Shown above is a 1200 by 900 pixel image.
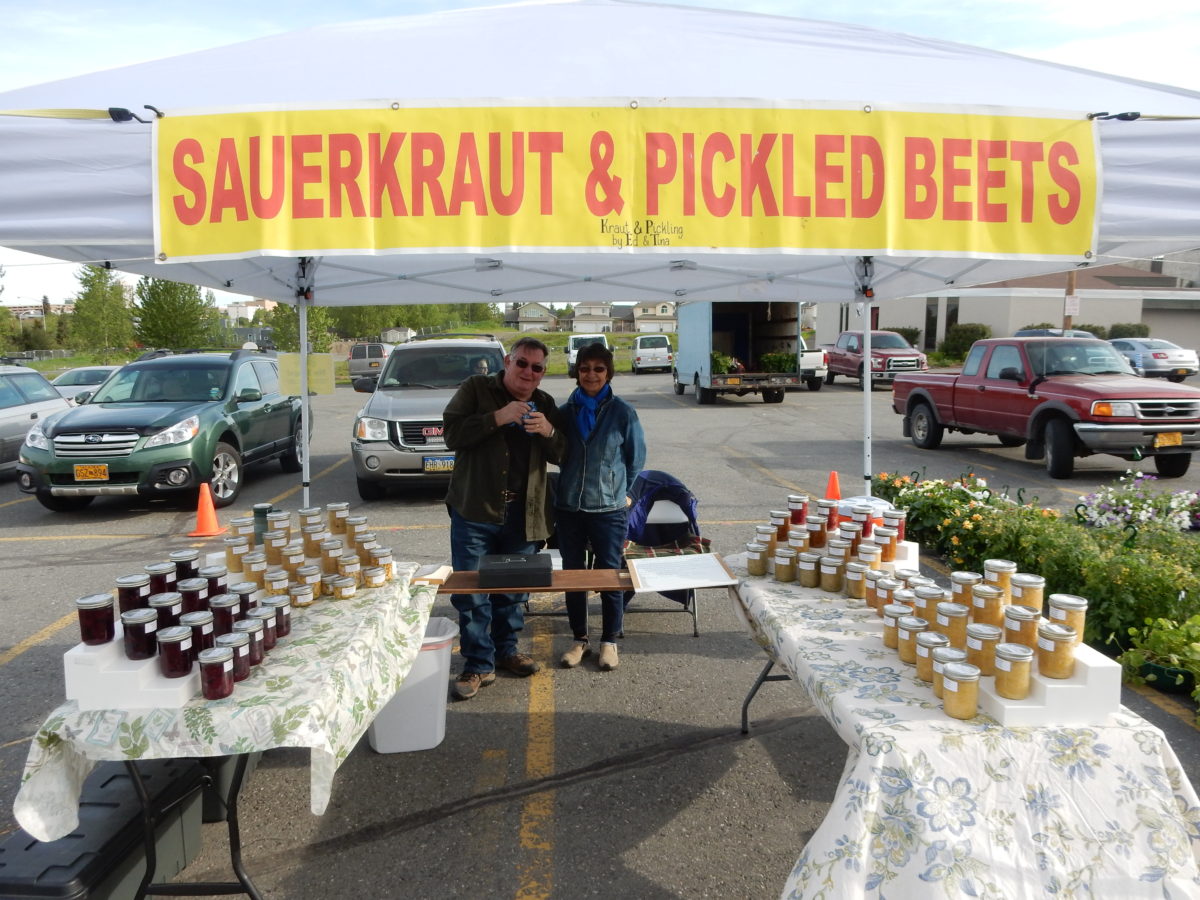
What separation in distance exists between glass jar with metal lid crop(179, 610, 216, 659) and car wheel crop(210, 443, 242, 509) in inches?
285

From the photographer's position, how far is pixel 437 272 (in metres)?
5.40

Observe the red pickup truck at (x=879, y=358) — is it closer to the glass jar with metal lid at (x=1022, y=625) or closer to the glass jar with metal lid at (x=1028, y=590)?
the glass jar with metal lid at (x=1028, y=590)

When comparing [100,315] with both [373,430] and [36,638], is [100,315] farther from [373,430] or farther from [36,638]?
[36,638]

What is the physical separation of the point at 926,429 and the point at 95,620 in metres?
12.6

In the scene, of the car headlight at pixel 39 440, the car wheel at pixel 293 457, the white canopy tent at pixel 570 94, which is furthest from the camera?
the car wheel at pixel 293 457

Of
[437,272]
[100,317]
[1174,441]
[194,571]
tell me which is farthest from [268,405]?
[100,317]

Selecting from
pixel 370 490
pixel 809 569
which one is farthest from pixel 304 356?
pixel 370 490

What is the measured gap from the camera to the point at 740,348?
71.6 feet

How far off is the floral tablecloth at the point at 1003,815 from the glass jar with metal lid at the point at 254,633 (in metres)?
1.77

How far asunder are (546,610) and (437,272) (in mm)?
2472

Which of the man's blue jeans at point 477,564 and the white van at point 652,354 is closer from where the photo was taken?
the man's blue jeans at point 477,564

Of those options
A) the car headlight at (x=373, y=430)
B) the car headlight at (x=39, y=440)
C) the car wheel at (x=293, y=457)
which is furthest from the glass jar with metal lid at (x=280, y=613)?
the car wheel at (x=293, y=457)

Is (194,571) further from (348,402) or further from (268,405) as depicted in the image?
(348,402)

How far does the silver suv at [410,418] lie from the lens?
880cm
